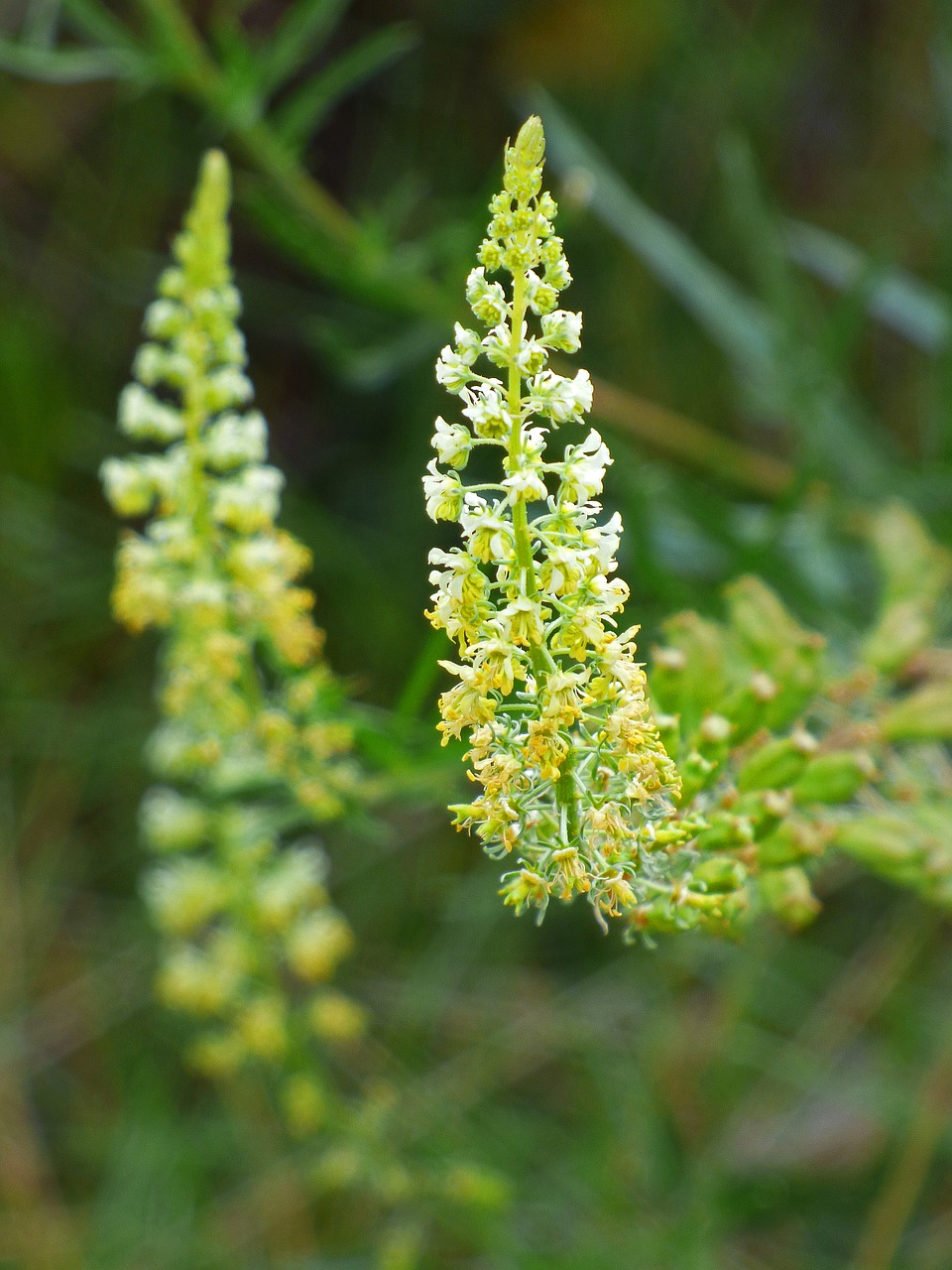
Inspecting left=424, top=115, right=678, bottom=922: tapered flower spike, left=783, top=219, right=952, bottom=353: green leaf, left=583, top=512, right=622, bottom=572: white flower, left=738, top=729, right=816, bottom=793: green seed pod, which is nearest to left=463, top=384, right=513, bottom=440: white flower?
left=424, top=115, right=678, bottom=922: tapered flower spike

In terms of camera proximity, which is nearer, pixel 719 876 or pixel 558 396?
pixel 558 396

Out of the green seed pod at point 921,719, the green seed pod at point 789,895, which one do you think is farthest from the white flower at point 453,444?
the green seed pod at point 921,719

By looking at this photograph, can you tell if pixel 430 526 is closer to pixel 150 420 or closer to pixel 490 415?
pixel 150 420

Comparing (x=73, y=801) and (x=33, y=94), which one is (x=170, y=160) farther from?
(x=73, y=801)

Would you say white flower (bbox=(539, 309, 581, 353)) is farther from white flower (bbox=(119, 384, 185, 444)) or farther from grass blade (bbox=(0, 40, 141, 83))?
grass blade (bbox=(0, 40, 141, 83))

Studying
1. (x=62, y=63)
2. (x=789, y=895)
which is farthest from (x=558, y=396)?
(x=62, y=63)

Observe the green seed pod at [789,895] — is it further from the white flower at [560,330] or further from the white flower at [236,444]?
the white flower at [236,444]

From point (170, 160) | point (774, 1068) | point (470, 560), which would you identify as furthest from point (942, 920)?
point (170, 160)
